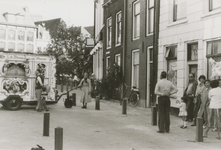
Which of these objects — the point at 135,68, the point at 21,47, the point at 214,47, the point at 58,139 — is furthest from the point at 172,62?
the point at 21,47

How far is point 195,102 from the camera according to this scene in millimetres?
10961

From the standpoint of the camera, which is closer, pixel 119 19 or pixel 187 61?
pixel 187 61

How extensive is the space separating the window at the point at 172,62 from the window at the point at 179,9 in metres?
1.25

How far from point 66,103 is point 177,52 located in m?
5.68

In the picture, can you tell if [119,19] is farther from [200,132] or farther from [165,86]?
[200,132]

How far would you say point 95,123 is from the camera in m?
10.8

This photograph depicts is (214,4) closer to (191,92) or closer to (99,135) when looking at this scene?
(191,92)

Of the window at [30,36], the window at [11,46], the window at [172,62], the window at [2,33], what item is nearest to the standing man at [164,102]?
the window at [172,62]

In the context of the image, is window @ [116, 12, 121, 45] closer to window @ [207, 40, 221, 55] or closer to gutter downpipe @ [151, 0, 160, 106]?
gutter downpipe @ [151, 0, 160, 106]

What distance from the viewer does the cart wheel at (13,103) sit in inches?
543

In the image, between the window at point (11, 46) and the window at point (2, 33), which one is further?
the window at point (2, 33)

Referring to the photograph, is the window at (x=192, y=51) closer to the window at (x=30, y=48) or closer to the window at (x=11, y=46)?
the window at (x=11, y=46)

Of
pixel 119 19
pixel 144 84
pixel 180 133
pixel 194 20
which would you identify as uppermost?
pixel 119 19

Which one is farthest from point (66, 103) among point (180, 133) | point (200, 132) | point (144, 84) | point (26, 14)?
point (26, 14)
